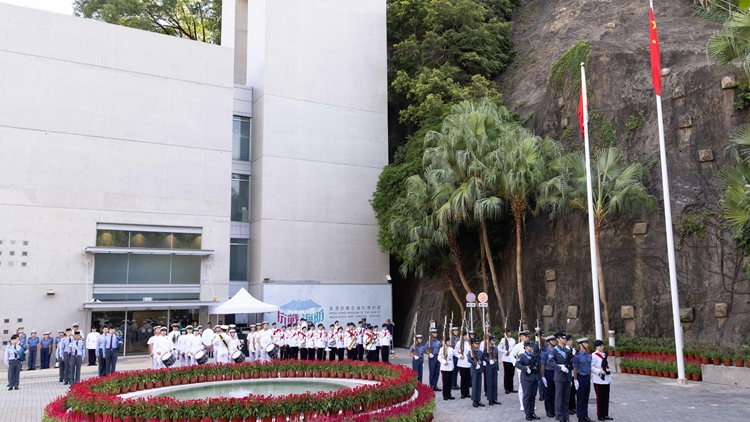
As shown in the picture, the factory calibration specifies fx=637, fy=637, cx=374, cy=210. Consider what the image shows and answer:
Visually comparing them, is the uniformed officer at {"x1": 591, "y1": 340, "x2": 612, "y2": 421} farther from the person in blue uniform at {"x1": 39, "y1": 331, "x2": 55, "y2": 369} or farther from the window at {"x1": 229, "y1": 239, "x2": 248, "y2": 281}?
the window at {"x1": 229, "y1": 239, "x2": 248, "y2": 281}

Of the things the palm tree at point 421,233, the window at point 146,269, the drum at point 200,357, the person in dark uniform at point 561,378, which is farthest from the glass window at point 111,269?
the person in dark uniform at point 561,378

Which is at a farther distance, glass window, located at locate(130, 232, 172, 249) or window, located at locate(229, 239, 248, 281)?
window, located at locate(229, 239, 248, 281)

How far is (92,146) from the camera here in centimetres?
2955

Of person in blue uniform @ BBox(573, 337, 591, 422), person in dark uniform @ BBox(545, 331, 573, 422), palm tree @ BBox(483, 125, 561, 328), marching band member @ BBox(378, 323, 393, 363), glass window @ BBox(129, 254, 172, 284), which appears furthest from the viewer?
glass window @ BBox(129, 254, 172, 284)

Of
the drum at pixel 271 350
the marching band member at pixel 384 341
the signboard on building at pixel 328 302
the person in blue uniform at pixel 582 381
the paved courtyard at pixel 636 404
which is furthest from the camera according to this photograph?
the signboard on building at pixel 328 302

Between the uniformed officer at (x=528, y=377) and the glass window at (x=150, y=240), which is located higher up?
the glass window at (x=150, y=240)

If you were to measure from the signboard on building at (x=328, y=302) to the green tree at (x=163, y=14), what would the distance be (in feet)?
72.9

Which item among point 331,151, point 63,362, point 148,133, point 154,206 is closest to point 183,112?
point 148,133

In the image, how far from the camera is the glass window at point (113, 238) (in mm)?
29312

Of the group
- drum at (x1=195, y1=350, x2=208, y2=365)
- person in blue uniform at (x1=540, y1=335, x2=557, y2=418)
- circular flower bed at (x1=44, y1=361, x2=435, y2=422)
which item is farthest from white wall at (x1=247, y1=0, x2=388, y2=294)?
person in blue uniform at (x1=540, y1=335, x2=557, y2=418)

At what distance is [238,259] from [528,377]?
23.5 meters

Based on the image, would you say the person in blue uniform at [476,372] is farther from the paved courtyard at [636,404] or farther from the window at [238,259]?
the window at [238,259]

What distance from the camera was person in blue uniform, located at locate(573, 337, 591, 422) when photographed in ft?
41.7

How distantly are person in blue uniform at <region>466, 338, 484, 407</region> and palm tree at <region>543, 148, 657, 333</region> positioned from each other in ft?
32.9
